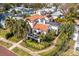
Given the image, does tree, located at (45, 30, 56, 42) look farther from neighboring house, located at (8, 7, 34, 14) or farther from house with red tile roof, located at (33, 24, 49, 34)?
neighboring house, located at (8, 7, 34, 14)

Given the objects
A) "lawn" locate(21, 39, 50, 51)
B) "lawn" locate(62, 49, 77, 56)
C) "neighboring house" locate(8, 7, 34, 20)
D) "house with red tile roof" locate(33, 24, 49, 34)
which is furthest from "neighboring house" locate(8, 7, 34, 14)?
"lawn" locate(62, 49, 77, 56)

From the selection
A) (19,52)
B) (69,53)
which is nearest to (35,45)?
(19,52)

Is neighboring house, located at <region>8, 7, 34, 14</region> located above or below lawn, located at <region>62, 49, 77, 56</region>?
above

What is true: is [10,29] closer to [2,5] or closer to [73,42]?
[2,5]

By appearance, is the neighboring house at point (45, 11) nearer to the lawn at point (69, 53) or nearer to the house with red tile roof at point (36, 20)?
the house with red tile roof at point (36, 20)

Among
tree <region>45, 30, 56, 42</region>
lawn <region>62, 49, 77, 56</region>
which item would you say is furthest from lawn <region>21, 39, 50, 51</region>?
lawn <region>62, 49, 77, 56</region>

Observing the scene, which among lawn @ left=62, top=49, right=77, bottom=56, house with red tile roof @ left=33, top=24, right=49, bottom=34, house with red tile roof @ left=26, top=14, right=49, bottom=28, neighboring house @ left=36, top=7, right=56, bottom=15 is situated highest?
neighboring house @ left=36, top=7, right=56, bottom=15

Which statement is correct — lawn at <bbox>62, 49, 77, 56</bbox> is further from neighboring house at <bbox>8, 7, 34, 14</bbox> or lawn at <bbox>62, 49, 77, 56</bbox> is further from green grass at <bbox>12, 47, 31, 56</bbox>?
neighboring house at <bbox>8, 7, 34, 14</bbox>

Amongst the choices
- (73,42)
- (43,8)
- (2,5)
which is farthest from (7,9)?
(73,42)

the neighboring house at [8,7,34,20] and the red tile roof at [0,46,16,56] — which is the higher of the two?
the neighboring house at [8,7,34,20]

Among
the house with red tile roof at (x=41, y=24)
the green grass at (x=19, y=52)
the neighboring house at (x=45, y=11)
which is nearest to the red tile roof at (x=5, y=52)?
the green grass at (x=19, y=52)

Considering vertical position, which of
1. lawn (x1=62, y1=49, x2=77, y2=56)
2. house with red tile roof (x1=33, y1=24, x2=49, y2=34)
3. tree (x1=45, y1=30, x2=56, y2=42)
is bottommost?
lawn (x1=62, y1=49, x2=77, y2=56)

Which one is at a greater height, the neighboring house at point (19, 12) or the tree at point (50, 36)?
the neighboring house at point (19, 12)
